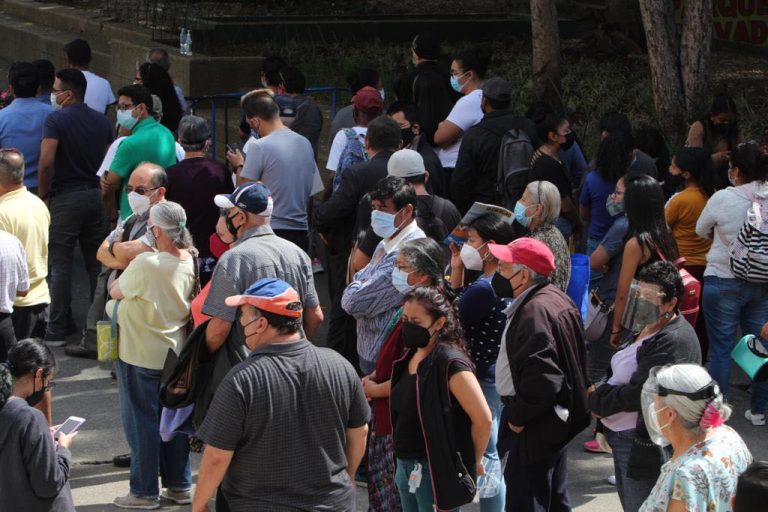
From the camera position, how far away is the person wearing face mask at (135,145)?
843 centimetres

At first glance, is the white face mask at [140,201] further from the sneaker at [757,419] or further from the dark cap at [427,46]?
the sneaker at [757,419]

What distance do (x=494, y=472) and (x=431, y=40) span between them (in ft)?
17.1

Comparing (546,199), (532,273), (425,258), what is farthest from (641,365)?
(546,199)

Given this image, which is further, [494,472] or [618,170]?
[618,170]

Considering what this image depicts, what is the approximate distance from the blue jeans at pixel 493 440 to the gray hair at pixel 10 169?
345cm

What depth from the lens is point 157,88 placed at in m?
9.95

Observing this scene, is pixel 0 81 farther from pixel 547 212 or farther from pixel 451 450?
pixel 451 450

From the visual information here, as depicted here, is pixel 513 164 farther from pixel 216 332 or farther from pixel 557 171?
pixel 216 332

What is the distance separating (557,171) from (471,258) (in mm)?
2154

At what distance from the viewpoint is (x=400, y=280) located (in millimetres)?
5855

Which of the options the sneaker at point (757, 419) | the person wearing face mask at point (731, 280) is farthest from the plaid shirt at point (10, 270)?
the sneaker at point (757, 419)

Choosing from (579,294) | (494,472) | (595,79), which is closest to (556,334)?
(494,472)

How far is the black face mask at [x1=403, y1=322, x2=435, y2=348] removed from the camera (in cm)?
526

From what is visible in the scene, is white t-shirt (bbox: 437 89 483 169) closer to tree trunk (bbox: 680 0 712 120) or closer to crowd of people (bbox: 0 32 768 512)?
crowd of people (bbox: 0 32 768 512)
